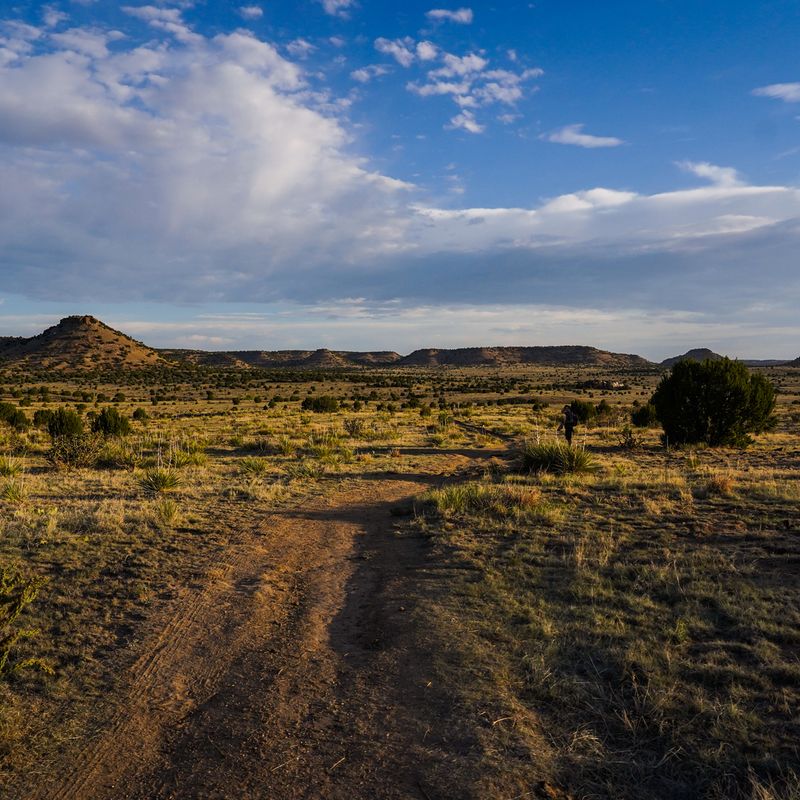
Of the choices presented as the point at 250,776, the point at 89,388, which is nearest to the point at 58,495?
the point at 250,776

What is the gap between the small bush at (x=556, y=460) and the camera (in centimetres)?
1618

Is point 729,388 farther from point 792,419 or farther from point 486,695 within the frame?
point 486,695

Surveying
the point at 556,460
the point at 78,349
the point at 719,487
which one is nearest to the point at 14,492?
the point at 556,460

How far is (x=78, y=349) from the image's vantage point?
365 feet

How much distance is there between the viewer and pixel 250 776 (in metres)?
4.13

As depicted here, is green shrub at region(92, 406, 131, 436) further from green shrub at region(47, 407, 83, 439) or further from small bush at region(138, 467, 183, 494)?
small bush at region(138, 467, 183, 494)

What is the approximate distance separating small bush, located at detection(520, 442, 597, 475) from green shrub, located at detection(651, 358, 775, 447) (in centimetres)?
764

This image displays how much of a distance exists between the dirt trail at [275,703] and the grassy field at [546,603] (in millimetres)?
335

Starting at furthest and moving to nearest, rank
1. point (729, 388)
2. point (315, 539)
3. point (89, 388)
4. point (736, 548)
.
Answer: point (89, 388) < point (729, 388) < point (315, 539) < point (736, 548)

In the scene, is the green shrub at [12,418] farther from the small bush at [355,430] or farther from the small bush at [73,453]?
the small bush at [355,430]

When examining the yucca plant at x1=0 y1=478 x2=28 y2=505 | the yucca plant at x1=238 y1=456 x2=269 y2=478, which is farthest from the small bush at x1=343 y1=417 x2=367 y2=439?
the yucca plant at x1=0 y1=478 x2=28 y2=505

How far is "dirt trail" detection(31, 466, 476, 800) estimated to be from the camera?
13.4 feet

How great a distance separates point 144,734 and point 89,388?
74.5 m

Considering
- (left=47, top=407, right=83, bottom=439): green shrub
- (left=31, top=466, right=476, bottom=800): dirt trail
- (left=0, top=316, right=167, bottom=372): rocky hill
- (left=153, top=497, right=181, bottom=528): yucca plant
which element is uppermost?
(left=0, top=316, right=167, bottom=372): rocky hill
